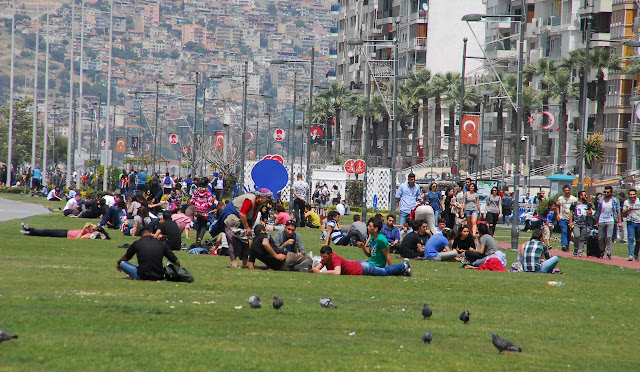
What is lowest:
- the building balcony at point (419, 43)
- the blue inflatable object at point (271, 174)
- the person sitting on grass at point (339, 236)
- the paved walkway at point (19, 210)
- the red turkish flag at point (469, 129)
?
the paved walkway at point (19, 210)

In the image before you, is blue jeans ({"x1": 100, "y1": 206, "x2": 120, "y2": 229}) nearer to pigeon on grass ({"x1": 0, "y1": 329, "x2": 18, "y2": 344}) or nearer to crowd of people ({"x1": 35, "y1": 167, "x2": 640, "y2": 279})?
crowd of people ({"x1": 35, "y1": 167, "x2": 640, "y2": 279})

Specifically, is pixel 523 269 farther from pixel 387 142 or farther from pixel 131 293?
pixel 387 142

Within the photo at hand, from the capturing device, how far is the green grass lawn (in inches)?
369

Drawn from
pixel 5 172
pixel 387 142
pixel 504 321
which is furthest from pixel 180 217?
pixel 387 142

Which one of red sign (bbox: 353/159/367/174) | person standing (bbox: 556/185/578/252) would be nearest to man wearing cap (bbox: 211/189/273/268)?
person standing (bbox: 556/185/578/252)

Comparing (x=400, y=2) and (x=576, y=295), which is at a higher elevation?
(x=400, y=2)

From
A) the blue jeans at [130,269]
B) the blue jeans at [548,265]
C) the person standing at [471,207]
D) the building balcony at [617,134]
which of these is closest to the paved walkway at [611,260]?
the person standing at [471,207]

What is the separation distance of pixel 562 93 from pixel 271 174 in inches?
2069

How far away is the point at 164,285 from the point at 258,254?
3.88 metres

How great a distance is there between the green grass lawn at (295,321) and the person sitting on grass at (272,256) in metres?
0.51

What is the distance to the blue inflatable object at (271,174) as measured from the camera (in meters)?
26.4

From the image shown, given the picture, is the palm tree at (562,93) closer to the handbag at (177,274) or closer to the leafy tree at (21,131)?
the handbag at (177,274)

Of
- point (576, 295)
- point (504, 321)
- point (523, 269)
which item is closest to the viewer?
point (504, 321)

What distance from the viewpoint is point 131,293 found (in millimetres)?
13461
